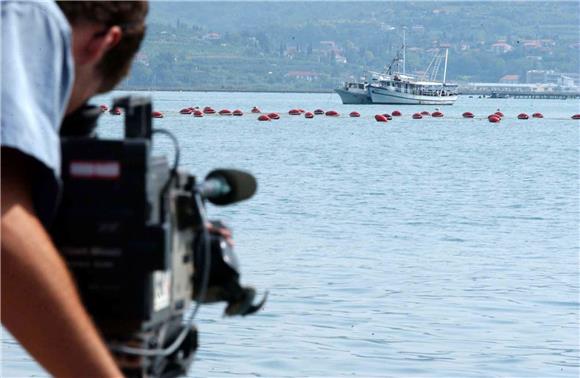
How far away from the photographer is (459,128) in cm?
9281

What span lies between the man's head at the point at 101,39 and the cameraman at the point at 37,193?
0.12ft

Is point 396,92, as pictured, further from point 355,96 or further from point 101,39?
point 101,39

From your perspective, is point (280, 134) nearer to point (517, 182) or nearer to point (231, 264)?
point (517, 182)

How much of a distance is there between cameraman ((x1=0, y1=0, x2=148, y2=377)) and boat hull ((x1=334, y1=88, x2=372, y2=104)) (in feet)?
447

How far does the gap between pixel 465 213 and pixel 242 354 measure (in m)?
18.3

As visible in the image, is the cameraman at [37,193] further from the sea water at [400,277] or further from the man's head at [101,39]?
the sea water at [400,277]

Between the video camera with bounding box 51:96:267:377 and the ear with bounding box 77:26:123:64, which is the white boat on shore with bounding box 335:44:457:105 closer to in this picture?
the video camera with bounding box 51:96:267:377

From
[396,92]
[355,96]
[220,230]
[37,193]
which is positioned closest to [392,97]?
[396,92]

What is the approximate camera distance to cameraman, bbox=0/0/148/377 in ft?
6.98

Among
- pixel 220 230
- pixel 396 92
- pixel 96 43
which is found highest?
pixel 96 43

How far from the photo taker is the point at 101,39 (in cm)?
238

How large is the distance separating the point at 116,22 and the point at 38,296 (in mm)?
493

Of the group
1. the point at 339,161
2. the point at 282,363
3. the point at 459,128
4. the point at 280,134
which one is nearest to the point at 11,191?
the point at 282,363

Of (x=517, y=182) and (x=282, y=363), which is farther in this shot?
(x=517, y=182)
